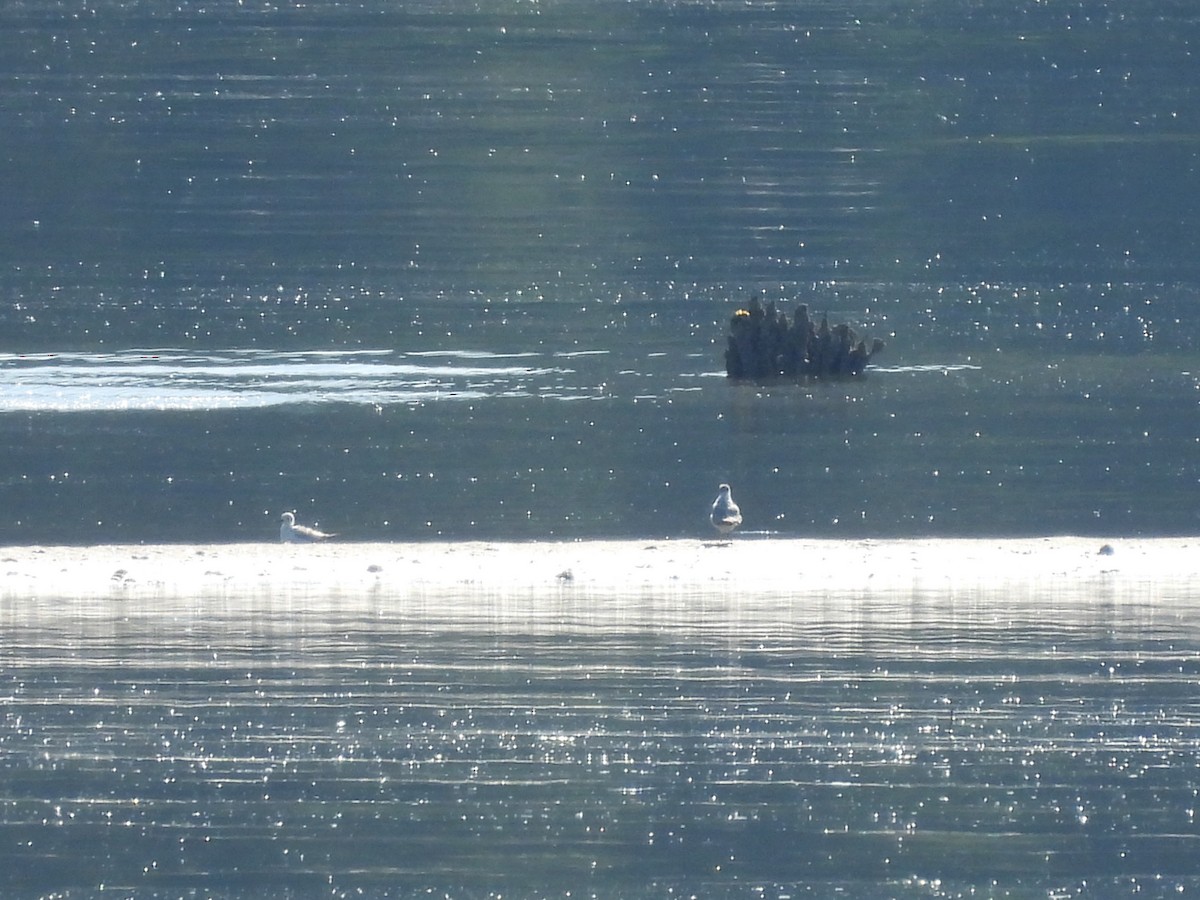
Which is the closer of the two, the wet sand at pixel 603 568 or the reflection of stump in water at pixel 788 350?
the wet sand at pixel 603 568

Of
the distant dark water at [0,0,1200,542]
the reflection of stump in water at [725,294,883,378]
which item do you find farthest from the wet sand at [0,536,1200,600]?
the reflection of stump in water at [725,294,883,378]

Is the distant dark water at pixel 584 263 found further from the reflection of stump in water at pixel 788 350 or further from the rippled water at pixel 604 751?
the rippled water at pixel 604 751

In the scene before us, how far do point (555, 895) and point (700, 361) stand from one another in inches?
1269

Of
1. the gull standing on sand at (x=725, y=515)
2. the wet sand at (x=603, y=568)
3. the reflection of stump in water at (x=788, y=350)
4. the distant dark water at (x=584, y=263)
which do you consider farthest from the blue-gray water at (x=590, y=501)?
the gull standing on sand at (x=725, y=515)

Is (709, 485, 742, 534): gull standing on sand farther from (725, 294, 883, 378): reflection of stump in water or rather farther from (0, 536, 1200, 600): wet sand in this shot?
(725, 294, 883, 378): reflection of stump in water

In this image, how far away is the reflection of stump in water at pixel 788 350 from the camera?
3638 centimetres

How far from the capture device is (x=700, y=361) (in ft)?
133

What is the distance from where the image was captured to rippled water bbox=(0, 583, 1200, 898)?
880 centimetres

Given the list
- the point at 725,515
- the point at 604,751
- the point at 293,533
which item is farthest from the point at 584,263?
the point at 604,751

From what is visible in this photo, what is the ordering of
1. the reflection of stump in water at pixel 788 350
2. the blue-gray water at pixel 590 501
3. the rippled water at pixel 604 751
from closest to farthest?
the rippled water at pixel 604 751, the blue-gray water at pixel 590 501, the reflection of stump in water at pixel 788 350

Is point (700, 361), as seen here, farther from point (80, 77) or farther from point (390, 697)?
point (80, 77)

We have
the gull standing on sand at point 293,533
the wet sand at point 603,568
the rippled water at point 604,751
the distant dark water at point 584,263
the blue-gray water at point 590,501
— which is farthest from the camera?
the distant dark water at point 584,263

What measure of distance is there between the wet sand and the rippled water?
0.97 meters

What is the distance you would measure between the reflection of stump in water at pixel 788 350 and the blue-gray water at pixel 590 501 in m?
1.02
